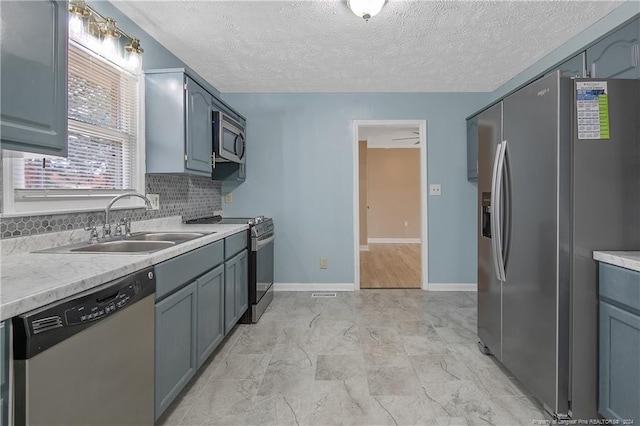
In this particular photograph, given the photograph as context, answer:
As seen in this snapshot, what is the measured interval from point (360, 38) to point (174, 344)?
2.49m

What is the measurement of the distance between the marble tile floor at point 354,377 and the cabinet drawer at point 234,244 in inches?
27.7

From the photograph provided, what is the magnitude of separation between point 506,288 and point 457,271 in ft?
6.55

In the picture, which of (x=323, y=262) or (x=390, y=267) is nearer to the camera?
(x=323, y=262)

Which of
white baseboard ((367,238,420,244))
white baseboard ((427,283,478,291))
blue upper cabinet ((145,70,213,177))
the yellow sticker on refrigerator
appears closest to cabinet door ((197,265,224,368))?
blue upper cabinet ((145,70,213,177))

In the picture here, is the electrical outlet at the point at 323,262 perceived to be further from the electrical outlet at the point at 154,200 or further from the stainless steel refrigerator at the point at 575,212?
the stainless steel refrigerator at the point at 575,212

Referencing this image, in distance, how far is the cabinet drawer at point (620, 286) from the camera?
1259 mm

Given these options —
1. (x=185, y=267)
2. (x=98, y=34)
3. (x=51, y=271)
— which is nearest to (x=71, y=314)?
(x=51, y=271)

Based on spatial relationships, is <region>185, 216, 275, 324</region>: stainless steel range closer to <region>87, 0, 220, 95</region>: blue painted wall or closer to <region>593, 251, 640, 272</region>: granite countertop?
<region>87, 0, 220, 95</region>: blue painted wall

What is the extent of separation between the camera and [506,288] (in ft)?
Result: 6.13

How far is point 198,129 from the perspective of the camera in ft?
8.16

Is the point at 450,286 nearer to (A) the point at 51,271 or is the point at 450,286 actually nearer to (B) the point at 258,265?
(B) the point at 258,265

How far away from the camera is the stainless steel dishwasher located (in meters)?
0.81

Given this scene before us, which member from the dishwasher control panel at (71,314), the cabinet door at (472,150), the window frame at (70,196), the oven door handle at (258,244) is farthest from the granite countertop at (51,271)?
the cabinet door at (472,150)

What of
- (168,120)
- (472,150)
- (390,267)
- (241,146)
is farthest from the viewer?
(390,267)
